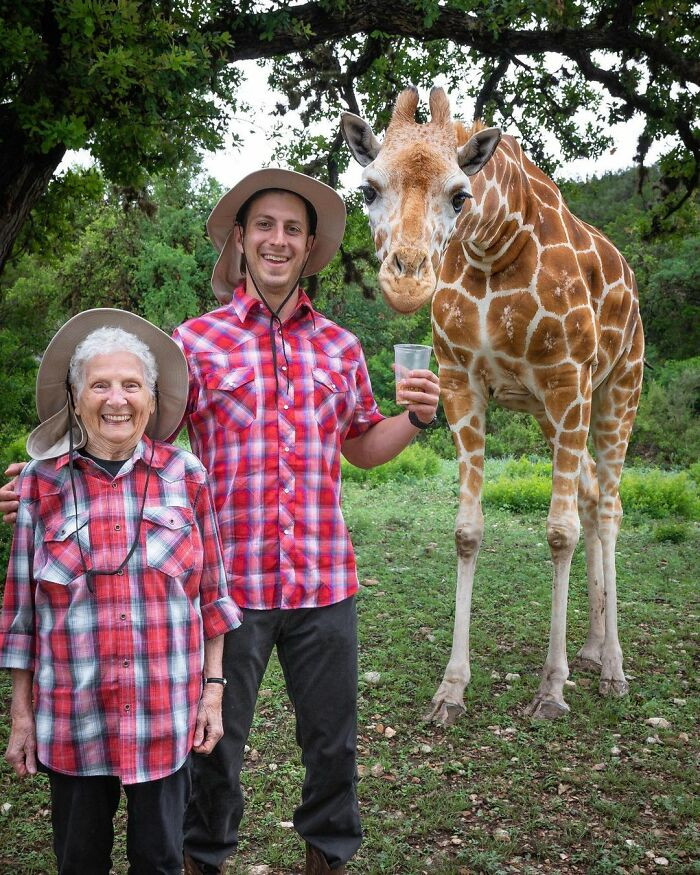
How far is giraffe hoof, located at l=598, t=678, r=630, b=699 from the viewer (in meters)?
4.82

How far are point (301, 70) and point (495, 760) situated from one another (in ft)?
21.3

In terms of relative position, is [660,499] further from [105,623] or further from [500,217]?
[105,623]

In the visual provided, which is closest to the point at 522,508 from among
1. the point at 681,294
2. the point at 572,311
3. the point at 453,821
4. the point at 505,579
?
the point at 505,579

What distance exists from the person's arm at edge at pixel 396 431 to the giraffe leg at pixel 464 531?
2050mm

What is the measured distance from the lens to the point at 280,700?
4.61 meters

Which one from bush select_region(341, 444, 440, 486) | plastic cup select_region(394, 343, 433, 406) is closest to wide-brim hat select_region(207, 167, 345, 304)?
plastic cup select_region(394, 343, 433, 406)

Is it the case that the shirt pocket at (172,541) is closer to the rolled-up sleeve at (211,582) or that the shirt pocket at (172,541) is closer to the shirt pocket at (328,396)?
the rolled-up sleeve at (211,582)

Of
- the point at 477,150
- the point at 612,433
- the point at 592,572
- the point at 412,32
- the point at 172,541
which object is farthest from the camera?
the point at 412,32

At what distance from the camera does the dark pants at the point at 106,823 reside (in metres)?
1.99

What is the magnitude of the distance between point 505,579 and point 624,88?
4544 mm

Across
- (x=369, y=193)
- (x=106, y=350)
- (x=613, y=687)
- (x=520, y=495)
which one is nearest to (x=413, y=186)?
(x=369, y=193)

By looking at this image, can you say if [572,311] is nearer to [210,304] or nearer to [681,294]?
[210,304]

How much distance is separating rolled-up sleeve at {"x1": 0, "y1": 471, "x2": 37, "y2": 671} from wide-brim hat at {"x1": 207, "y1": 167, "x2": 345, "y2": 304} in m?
1.16

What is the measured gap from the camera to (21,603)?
2008 millimetres
